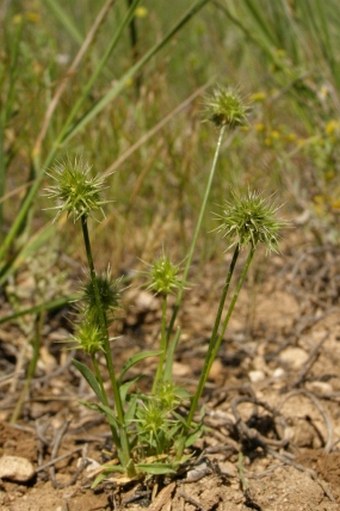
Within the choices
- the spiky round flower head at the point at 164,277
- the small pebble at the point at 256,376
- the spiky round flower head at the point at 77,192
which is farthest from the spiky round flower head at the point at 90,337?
the small pebble at the point at 256,376

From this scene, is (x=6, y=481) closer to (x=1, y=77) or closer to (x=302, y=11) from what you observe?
(x=1, y=77)

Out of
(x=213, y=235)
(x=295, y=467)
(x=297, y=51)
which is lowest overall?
(x=295, y=467)

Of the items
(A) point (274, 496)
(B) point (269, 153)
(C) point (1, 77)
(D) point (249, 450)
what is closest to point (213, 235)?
(B) point (269, 153)

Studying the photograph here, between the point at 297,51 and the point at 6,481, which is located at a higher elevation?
the point at 297,51

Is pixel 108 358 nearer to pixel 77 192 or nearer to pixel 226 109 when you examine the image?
pixel 77 192

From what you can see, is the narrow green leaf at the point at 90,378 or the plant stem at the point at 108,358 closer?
the plant stem at the point at 108,358

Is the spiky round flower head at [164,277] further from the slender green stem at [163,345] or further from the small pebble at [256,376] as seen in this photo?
the small pebble at [256,376]
